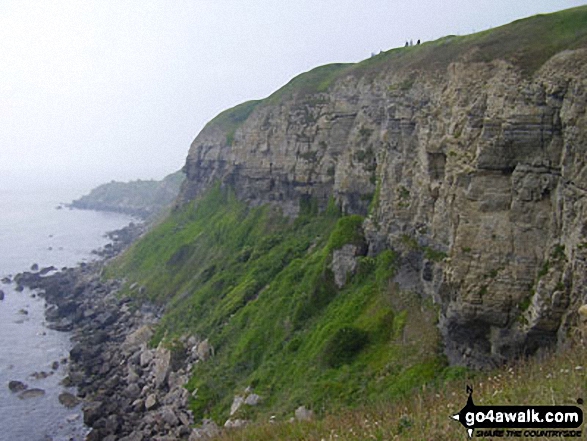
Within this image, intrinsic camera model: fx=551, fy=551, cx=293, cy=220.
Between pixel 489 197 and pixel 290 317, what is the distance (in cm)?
2062

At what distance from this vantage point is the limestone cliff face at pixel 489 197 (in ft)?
73.0

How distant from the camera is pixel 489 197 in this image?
25.6 m

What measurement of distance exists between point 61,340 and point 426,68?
155 ft

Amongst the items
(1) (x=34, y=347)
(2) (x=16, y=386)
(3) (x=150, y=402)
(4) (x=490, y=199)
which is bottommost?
(3) (x=150, y=402)

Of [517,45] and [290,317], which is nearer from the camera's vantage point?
[517,45]

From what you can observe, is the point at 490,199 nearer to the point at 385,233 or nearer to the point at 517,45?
the point at 517,45

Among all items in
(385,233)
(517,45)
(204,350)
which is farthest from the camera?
(204,350)

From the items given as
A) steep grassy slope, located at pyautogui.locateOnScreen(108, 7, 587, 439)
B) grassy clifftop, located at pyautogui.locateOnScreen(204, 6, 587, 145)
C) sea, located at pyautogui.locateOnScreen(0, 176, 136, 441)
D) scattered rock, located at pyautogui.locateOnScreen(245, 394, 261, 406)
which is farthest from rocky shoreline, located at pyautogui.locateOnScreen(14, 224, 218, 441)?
grassy clifftop, located at pyautogui.locateOnScreen(204, 6, 587, 145)

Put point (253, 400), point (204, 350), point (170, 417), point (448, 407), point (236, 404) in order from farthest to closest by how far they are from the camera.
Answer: point (204, 350) → point (170, 417) → point (236, 404) → point (253, 400) → point (448, 407)

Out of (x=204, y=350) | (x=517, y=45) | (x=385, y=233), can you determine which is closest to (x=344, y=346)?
(x=385, y=233)

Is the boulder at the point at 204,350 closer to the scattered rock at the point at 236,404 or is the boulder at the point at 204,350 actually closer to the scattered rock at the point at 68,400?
the scattered rock at the point at 236,404

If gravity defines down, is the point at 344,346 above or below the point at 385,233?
below

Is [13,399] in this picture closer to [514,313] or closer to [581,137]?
[514,313]

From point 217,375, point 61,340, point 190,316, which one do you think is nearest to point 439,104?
point 217,375
